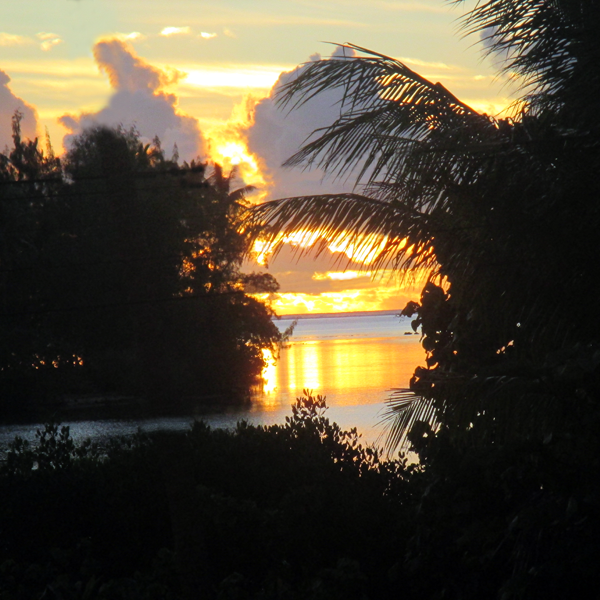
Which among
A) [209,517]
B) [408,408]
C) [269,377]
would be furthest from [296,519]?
[269,377]

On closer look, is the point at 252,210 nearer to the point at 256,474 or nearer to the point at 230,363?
the point at 256,474

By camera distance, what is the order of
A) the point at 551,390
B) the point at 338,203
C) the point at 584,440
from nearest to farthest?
the point at 551,390 → the point at 584,440 → the point at 338,203

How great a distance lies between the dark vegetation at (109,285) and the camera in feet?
84.3

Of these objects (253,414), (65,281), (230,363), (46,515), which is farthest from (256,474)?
(230,363)

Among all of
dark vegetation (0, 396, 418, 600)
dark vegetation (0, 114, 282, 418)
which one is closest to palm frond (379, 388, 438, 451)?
dark vegetation (0, 396, 418, 600)

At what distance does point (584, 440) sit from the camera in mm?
4715

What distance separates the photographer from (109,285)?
86.1 ft

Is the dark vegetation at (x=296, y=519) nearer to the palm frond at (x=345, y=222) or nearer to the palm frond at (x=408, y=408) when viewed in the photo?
the palm frond at (x=408, y=408)

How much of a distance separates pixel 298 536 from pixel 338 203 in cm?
318

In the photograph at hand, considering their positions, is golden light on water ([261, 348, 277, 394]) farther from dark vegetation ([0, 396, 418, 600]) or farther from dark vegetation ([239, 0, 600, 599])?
dark vegetation ([239, 0, 600, 599])

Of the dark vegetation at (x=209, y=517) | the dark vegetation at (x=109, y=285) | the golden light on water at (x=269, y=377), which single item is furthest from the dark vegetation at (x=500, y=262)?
the golden light on water at (x=269, y=377)

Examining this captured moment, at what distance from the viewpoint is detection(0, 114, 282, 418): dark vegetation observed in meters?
25.7

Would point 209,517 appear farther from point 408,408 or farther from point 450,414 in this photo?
point 450,414

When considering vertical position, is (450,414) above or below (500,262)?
below
